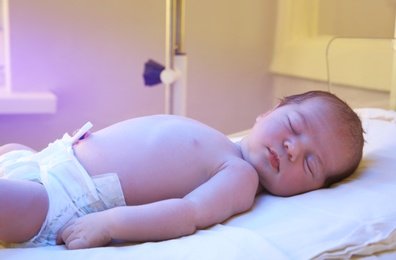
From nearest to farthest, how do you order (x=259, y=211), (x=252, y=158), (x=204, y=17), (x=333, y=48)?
(x=259, y=211), (x=252, y=158), (x=333, y=48), (x=204, y=17)

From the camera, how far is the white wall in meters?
1.92

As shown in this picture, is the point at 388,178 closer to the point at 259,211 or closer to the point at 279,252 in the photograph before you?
the point at 259,211

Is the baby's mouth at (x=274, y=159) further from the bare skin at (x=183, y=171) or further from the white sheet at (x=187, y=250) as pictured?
Answer: the white sheet at (x=187, y=250)

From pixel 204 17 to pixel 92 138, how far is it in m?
1.38

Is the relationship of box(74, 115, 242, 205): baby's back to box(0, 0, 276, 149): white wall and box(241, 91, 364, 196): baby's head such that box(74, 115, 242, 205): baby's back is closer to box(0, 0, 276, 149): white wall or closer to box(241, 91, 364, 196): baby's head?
box(241, 91, 364, 196): baby's head

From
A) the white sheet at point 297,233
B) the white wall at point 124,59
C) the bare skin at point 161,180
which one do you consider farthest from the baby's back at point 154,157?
the white wall at point 124,59

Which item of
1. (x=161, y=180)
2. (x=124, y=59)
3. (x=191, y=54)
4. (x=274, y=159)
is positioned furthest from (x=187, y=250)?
(x=191, y=54)

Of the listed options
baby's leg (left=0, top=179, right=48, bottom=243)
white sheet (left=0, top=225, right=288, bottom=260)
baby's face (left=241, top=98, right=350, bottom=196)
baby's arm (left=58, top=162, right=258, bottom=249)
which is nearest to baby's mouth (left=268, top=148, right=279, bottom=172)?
baby's face (left=241, top=98, right=350, bottom=196)

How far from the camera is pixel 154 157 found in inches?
35.8

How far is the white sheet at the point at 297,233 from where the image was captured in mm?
696

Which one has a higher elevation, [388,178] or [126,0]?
[126,0]

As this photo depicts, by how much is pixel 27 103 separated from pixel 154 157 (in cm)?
109

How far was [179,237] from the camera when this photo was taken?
0.78 m

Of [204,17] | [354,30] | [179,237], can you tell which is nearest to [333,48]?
[354,30]
